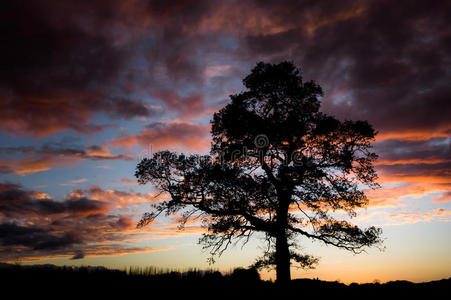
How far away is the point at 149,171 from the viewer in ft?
68.3

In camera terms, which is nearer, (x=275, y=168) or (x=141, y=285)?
(x=141, y=285)

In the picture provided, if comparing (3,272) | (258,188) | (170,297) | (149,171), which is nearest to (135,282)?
(170,297)

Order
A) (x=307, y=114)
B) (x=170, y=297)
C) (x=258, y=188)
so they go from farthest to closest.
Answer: (x=307, y=114), (x=258, y=188), (x=170, y=297)

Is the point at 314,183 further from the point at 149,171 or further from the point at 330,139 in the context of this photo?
the point at 149,171

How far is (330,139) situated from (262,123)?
4033mm

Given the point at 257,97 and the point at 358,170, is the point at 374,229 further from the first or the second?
the point at 257,97

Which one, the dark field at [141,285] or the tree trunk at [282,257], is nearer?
the dark field at [141,285]

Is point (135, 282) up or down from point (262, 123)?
down

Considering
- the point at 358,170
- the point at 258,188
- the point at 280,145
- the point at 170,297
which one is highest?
the point at 280,145

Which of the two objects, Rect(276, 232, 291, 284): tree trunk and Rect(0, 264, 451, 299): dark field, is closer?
Rect(0, 264, 451, 299): dark field

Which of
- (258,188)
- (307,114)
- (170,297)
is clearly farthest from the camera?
(307,114)

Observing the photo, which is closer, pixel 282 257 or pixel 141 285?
pixel 141 285

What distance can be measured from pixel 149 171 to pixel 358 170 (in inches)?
500

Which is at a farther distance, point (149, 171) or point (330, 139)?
point (149, 171)
